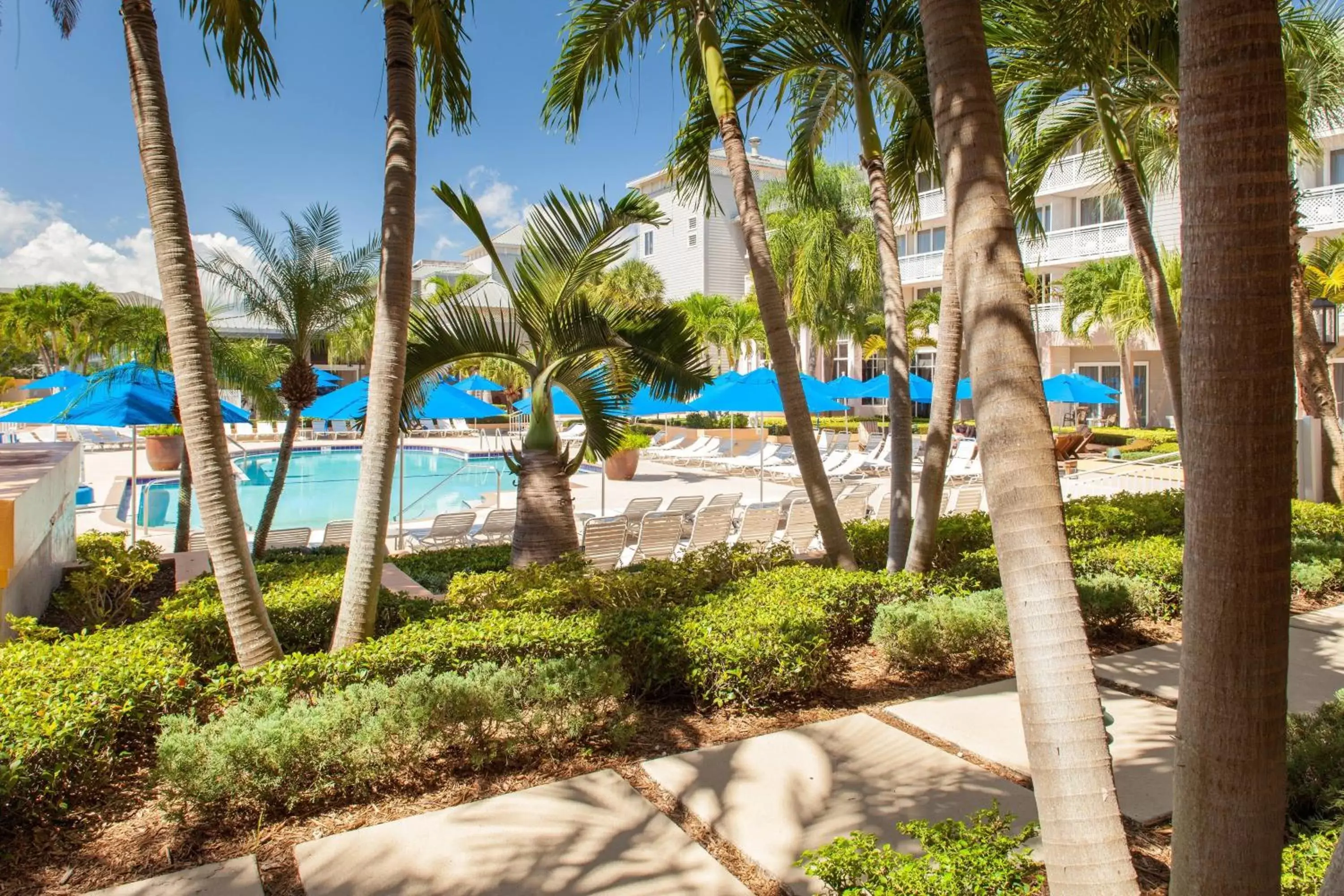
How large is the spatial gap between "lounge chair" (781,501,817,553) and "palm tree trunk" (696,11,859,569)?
11.6 ft

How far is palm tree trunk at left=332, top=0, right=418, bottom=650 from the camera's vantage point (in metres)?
5.26

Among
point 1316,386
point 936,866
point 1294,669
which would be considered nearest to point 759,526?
point 1294,669

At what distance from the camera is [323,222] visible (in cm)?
1119

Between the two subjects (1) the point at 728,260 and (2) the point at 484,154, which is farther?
(1) the point at 728,260

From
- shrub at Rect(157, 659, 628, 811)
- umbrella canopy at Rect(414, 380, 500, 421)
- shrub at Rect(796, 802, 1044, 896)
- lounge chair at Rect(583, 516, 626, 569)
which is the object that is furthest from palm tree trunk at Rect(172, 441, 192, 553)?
shrub at Rect(796, 802, 1044, 896)

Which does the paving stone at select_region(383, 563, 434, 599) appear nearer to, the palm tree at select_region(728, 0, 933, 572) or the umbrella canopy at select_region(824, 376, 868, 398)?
the palm tree at select_region(728, 0, 933, 572)

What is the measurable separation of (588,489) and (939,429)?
13.2 m

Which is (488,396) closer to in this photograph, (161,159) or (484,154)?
(484,154)

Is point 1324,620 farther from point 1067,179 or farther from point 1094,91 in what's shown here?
point 1067,179

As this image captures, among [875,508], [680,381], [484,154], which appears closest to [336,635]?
[680,381]

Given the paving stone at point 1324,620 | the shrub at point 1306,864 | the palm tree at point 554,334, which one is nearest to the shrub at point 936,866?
the shrub at point 1306,864

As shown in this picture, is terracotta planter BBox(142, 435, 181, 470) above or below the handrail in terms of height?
above

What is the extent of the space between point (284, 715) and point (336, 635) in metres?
1.18

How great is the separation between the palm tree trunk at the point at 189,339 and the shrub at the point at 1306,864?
4.74 meters
